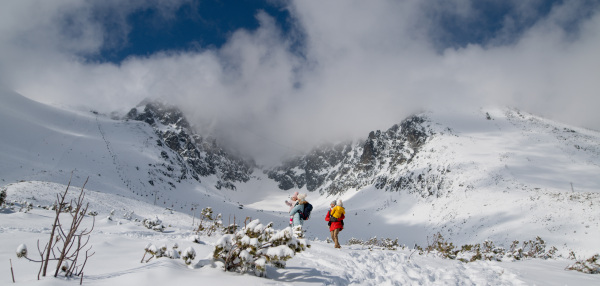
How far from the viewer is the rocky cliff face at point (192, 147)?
106m

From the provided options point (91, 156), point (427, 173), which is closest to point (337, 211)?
point (91, 156)

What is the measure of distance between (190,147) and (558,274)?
375ft

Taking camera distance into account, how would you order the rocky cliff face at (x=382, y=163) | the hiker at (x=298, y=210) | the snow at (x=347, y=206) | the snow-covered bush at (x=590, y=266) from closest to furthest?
1. the snow at (x=347, y=206)
2. the snow-covered bush at (x=590, y=266)
3. the hiker at (x=298, y=210)
4. the rocky cliff face at (x=382, y=163)

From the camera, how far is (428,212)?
4331cm

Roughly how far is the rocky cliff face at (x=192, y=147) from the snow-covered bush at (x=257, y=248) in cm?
8812

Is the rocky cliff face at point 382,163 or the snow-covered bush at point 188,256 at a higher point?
the rocky cliff face at point 382,163

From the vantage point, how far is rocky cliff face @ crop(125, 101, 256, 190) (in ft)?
349

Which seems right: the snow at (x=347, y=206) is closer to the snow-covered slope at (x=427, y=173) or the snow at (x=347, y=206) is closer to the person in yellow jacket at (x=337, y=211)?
the snow-covered slope at (x=427, y=173)

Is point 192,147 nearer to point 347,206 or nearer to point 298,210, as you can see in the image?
point 347,206

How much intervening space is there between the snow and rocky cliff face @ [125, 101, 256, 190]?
129 ft

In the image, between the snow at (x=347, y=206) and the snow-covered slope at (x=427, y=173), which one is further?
the snow-covered slope at (x=427, y=173)

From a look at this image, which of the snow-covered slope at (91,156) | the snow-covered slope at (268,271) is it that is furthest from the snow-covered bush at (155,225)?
the snow-covered slope at (91,156)

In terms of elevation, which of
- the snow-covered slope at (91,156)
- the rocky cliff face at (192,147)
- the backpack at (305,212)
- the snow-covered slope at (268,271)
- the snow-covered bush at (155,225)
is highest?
the rocky cliff face at (192,147)

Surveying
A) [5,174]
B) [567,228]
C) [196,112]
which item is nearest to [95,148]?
[5,174]
